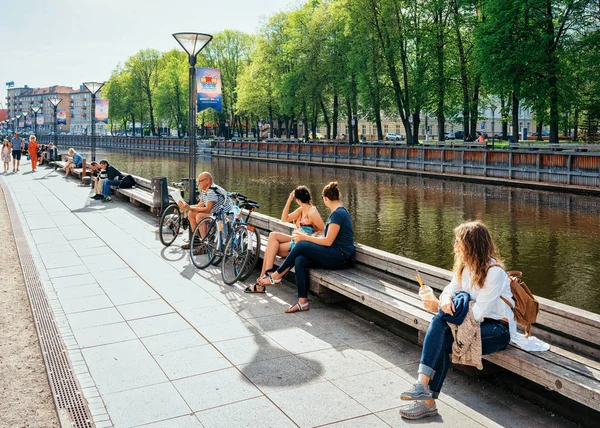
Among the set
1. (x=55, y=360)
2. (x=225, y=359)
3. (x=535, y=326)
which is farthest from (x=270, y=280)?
(x=535, y=326)

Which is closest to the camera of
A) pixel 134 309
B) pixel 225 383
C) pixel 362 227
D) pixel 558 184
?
pixel 225 383

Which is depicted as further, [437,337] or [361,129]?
[361,129]

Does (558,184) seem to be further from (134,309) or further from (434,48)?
(134,309)

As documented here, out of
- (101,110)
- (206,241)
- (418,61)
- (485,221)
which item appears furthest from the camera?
(418,61)

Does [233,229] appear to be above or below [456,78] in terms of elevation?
below

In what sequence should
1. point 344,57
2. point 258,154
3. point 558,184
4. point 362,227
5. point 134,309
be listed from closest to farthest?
1. point 134,309
2. point 362,227
3. point 558,184
4. point 344,57
5. point 258,154

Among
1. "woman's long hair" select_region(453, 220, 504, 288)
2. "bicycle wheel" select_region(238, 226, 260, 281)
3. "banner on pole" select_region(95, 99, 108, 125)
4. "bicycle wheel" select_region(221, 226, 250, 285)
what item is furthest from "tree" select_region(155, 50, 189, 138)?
"woman's long hair" select_region(453, 220, 504, 288)

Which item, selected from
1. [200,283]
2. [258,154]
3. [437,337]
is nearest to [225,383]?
[437,337]

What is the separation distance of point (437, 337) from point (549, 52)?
3249cm

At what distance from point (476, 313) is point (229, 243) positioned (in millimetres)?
4980

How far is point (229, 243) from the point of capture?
30.8 ft

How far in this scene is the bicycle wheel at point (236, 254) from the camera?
29.7 ft

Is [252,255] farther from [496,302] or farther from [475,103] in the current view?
[475,103]

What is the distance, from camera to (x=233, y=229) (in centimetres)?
939
